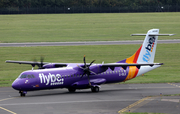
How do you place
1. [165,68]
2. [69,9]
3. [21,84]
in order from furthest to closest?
[69,9], [165,68], [21,84]

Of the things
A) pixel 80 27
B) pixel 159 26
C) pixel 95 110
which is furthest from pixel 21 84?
pixel 159 26

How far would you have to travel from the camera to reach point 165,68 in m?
50.9

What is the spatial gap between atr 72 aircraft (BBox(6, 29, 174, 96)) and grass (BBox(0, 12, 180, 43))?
41.0 meters

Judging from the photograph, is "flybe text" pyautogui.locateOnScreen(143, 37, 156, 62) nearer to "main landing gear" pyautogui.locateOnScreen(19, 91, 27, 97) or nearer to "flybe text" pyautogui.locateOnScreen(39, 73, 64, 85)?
"flybe text" pyautogui.locateOnScreen(39, 73, 64, 85)

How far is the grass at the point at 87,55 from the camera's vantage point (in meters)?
49.2

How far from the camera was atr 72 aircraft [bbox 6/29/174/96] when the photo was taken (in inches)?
1160

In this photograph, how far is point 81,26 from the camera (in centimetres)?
10162

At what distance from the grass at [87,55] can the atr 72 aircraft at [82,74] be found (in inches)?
353

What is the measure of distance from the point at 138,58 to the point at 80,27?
6444cm

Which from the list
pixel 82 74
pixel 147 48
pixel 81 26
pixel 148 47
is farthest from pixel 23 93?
pixel 81 26

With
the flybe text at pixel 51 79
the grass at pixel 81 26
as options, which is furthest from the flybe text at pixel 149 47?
the grass at pixel 81 26

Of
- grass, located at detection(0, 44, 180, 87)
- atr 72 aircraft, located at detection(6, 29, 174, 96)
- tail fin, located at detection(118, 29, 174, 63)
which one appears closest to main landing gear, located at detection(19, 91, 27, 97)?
atr 72 aircraft, located at detection(6, 29, 174, 96)

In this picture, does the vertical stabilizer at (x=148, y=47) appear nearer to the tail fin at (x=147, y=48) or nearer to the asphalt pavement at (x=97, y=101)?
the tail fin at (x=147, y=48)

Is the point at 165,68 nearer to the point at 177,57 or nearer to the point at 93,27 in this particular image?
the point at 177,57
